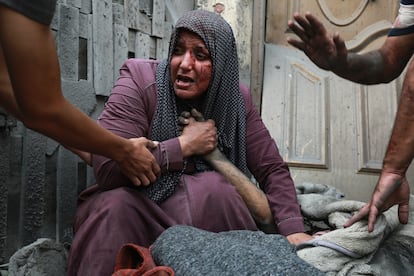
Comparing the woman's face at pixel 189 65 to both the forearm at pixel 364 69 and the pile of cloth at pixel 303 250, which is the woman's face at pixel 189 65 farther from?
the pile of cloth at pixel 303 250

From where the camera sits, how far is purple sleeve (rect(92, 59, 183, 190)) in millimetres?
2138

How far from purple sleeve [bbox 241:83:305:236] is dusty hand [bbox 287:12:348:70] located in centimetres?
55

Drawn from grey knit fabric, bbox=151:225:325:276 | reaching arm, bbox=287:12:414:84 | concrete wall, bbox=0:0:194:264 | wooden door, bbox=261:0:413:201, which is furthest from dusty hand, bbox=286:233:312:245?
wooden door, bbox=261:0:413:201

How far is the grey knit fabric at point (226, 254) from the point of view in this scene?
5.13 feet

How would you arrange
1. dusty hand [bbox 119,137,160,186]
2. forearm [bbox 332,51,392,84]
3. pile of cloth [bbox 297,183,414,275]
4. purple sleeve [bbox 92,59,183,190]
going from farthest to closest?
forearm [bbox 332,51,392,84] < purple sleeve [bbox 92,59,183,190] < dusty hand [bbox 119,137,160,186] < pile of cloth [bbox 297,183,414,275]

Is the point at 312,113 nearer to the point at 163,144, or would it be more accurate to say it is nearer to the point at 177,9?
the point at 177,9

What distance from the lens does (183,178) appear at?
229 cm

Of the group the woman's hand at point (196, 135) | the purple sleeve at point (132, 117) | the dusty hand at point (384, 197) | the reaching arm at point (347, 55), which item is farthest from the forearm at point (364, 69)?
the purple sleeve at point (132, 117)

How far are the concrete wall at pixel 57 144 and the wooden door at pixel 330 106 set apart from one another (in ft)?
3.44

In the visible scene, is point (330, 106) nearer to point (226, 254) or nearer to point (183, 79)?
point (183, 79)

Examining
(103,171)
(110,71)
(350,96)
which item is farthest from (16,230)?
(350,96)

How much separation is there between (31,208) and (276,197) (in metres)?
1.13

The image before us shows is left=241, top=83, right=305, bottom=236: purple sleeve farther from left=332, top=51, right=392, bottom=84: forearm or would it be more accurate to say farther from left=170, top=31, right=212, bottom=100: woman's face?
left=332, top=51, right=392, bottom=84: forearm

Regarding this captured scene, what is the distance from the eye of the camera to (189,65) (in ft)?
7.73
